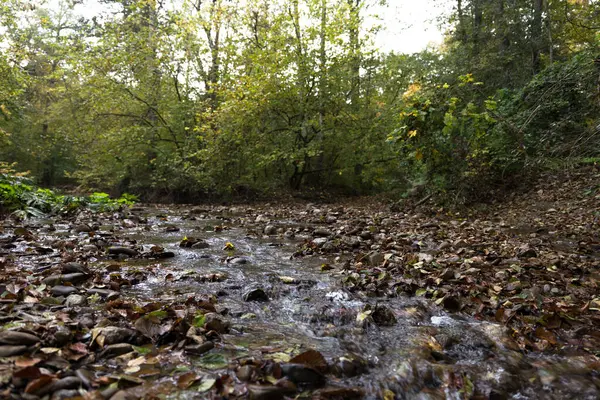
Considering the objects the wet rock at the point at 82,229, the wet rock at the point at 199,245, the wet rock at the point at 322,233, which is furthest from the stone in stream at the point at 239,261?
the wet rock at the point at 82,229

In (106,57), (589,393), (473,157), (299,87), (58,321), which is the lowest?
(589,393)

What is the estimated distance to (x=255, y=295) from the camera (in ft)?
10.8

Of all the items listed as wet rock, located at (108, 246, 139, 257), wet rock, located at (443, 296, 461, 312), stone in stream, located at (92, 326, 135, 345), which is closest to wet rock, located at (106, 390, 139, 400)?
stone in stream, located at (92, 326, 135, 345)

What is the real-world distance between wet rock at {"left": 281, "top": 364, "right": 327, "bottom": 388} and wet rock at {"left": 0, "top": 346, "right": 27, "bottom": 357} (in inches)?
54.6

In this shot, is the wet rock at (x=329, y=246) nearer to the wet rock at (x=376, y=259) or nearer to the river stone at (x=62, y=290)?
the wet rock at (x=376, y=259)

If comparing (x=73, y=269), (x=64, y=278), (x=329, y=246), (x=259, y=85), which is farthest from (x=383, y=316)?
(x=259, y=85)

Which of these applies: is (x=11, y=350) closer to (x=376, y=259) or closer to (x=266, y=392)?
(x=266, y=392)

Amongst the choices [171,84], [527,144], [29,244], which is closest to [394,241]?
[527,144]

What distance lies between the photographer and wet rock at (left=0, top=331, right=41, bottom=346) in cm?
196

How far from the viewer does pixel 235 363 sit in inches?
82.0

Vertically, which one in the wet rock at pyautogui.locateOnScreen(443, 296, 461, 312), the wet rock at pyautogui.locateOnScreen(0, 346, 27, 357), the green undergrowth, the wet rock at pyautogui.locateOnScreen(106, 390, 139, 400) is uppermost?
the green undergrowth

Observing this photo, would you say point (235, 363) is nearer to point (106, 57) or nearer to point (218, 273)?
point (218, 273)

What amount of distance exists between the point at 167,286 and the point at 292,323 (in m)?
1.40

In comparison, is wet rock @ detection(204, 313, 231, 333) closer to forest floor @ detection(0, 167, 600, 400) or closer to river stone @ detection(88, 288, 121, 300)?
forest floor @ detection(0, 167, 600, 400)
